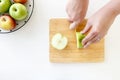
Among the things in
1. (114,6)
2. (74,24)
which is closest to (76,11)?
(74,24)

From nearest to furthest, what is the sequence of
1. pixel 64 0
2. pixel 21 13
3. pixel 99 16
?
pixel 99 16, pixel 21 13, pixel 64 0

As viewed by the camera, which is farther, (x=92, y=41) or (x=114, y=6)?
(x=92, y=41)

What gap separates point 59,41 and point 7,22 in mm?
207

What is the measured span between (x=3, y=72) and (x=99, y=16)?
449mm

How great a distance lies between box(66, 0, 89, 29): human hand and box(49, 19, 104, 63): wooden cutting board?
33 millimetres

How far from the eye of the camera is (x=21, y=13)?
0.97 metres

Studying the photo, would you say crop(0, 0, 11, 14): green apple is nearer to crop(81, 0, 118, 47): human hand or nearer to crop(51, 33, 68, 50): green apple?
crop(51, 33, 68, 50): green apple

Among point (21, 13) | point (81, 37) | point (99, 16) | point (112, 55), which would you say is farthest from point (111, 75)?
point (21, 13)

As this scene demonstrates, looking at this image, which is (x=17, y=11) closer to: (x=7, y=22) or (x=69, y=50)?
(x=7, y=22)

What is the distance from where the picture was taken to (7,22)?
3.22 ft

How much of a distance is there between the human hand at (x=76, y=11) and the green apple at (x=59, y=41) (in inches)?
2.3

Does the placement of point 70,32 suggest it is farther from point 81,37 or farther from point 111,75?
point 111,75

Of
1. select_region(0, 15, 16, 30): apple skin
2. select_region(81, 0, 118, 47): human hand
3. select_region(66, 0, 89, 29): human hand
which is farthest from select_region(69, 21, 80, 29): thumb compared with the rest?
select_region(0, 15, 16, 30): apple skin

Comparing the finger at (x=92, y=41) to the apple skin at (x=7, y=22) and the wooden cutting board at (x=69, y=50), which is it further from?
the apple skin at (x=7, y=22)
